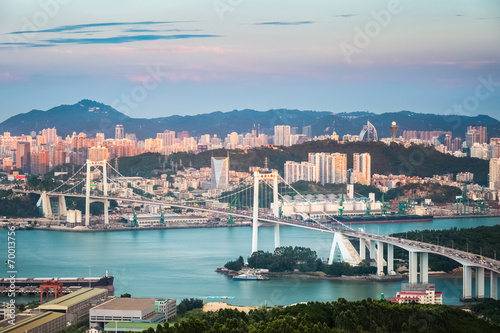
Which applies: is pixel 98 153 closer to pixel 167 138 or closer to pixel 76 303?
pixel 167 138

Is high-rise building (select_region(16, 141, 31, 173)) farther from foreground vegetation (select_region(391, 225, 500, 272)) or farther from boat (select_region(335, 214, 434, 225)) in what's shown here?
foreground vegetation (select_region(391, 225, 500, 272))

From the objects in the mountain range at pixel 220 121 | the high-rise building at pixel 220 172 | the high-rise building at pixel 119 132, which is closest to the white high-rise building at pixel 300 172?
the high-rise building at pixel 220 172

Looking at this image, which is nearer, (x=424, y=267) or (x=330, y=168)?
(x=424, y=267)

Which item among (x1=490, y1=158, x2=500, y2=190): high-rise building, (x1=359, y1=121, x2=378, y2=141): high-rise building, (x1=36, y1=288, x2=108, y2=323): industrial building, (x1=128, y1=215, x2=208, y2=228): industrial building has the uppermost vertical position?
(x1=359, y1=121, x2=378, y2=141): high-rise building

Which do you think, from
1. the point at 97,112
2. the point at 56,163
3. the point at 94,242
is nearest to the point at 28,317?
the point at 94,242

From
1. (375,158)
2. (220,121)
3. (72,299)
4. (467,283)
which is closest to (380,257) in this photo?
(467,283)

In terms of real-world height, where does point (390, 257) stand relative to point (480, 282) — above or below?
above

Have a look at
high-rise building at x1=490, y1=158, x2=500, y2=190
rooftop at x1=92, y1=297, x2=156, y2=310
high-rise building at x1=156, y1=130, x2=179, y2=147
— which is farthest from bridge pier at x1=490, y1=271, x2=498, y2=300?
high-rise building at x1=156, y1=130, x2=179, y2=147
